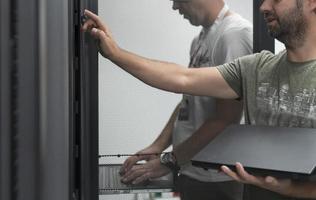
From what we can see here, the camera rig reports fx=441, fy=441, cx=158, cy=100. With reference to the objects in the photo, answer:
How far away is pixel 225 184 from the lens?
5.38ft

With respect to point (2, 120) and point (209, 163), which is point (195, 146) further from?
point (2, 120)

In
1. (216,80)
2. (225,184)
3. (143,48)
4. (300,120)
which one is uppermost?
(143,48)

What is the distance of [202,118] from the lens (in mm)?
1639

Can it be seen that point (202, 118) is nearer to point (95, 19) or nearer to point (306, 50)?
point (306, 50)

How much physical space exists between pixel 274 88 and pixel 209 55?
33 centimetres

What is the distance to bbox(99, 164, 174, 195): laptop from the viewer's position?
1550mm

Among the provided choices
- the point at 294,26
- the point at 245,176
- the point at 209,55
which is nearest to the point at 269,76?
the point at 294,26

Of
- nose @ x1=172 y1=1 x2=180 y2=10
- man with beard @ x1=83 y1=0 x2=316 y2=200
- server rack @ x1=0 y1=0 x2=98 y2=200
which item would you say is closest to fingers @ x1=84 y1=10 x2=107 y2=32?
man with beard @ x1=83 y1=0 x2=316 y2=200

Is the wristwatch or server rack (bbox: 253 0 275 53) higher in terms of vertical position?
server rack (bbox: 253 0 275 53)

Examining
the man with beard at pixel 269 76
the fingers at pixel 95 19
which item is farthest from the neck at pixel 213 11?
the fingers at pixel 95 19

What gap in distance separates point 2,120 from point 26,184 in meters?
0.06

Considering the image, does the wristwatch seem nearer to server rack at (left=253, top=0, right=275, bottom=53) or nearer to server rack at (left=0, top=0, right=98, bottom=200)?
server rack at (left=253, top=0, right=275, bottom=53)

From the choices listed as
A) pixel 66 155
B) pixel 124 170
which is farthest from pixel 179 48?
pixel 66 155

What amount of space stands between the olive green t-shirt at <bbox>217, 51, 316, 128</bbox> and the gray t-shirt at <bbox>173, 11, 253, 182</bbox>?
0.47 ft
